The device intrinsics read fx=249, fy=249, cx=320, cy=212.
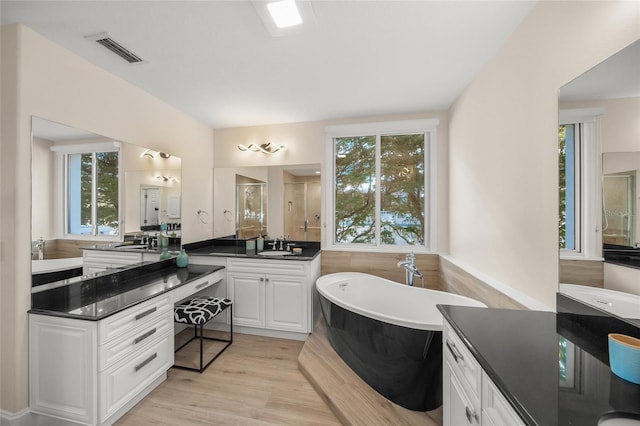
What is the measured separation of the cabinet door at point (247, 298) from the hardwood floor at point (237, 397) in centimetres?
38

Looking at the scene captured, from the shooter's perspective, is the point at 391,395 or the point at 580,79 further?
the point at 391,395

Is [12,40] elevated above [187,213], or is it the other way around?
[12,40]

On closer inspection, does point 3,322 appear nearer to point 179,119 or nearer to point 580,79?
point 179,119

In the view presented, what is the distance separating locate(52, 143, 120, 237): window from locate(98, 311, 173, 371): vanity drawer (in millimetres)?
889

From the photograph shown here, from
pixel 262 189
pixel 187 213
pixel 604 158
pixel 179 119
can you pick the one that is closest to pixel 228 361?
pixel 187 213

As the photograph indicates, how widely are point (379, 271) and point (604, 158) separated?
2.29 meters

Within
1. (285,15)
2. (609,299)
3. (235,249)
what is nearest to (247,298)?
(235,249)

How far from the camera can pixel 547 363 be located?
856 mm

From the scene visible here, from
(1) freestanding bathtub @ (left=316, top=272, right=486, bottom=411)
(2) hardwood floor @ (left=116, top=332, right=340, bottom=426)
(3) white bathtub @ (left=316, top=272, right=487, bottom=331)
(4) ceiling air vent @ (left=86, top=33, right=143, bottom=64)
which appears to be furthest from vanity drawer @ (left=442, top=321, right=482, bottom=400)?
(4) ceiling air vent @ (left=86, top=33, right=143, bottom=64)

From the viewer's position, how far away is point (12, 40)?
156cm

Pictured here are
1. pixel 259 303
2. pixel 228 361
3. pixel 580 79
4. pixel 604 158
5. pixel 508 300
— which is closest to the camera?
pixel 604 158

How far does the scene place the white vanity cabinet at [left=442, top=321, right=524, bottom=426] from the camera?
2.56 ft

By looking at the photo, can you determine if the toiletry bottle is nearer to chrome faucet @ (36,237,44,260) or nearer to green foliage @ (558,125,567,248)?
chrome faucet @ (36,237,44,260)

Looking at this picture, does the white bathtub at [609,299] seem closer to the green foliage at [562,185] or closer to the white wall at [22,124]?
the green foliage at [562,185]
